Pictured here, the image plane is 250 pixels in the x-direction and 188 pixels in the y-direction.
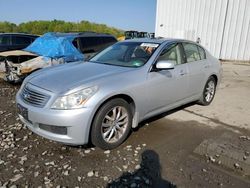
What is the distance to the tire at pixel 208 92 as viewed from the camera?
6066mm

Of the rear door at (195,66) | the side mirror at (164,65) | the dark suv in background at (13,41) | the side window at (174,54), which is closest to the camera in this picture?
the side mirror at (164,65)

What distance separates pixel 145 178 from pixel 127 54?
237 centimetres

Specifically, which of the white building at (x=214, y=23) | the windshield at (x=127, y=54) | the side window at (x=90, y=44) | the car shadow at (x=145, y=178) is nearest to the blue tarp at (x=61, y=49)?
the side window at (x=90, y=44)

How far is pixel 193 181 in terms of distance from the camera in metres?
3.23

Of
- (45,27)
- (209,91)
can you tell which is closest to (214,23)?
(209,91)

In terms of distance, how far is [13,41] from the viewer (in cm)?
1098

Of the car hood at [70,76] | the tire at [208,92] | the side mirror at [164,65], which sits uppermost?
the side mirror at [164,65]

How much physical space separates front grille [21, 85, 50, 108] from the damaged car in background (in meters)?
4.12

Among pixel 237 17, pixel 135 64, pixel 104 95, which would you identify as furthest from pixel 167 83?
pixel 237 17

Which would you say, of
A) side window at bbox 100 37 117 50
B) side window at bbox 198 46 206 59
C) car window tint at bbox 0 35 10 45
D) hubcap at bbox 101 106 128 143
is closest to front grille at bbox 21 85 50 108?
hubcap at bbox 101 106 128 143

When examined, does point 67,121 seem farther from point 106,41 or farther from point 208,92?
point 106,41

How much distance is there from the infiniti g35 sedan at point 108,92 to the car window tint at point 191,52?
4 cm

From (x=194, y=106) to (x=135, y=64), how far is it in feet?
8.10

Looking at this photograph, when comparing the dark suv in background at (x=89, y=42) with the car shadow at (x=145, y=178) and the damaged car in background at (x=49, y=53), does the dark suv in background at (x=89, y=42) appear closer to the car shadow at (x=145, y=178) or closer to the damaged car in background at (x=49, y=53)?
the damaged car in background at (x=49, y=53)
